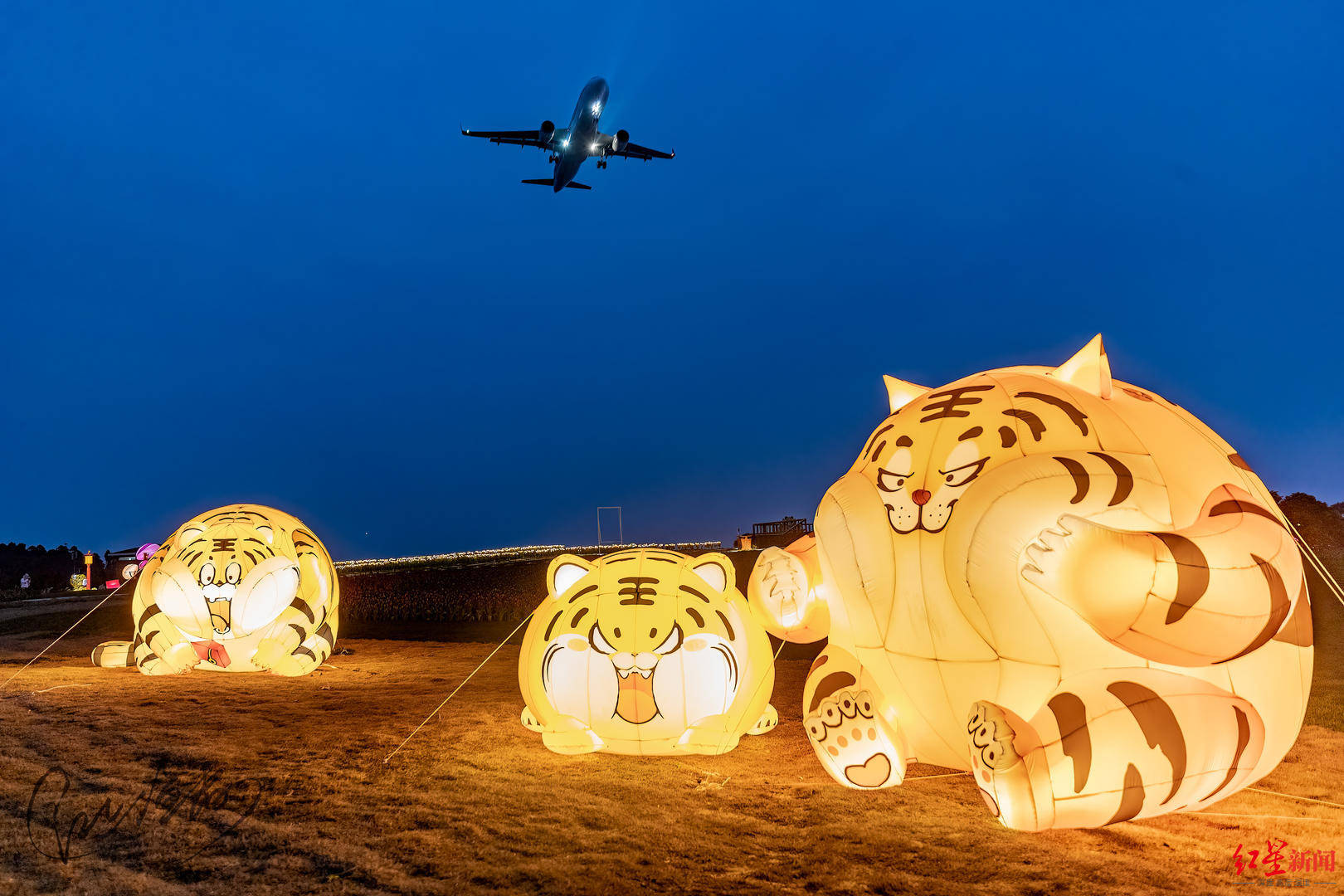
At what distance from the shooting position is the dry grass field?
13.5 feet

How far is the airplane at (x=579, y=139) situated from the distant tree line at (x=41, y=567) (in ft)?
77.2

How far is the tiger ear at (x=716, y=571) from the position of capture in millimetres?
6395

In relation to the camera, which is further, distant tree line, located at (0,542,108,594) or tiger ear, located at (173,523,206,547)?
distant tree line, located at (0,542,108,594)

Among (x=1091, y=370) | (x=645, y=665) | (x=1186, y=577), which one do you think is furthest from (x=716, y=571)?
(x=1186, y=577)

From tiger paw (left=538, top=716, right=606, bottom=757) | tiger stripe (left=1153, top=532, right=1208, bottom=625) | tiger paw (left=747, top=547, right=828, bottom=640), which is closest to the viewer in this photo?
tiger stripe (left=1153, top=532, right=1208, bottom=625)

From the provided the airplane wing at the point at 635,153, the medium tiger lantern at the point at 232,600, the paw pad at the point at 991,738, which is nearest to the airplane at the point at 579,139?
the airplane wing at the point at 635,153

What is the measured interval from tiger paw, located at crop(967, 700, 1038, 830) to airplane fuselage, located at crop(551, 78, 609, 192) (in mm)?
28704

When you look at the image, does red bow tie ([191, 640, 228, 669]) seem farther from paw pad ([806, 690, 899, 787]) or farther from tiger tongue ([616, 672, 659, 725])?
paw pad ([806, 690, 899, 787])

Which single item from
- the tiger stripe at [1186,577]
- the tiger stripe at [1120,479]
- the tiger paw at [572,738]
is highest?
the tiger stripe at [1120,479]

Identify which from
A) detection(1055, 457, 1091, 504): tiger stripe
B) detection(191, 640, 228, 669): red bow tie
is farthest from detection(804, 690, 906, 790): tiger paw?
detection(191, 640, 228, 669): red bow tie

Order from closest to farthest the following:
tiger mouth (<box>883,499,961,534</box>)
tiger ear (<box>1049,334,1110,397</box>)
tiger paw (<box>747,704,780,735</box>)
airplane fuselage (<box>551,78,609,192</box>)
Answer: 1. tiger mouth (<box>883,499,961,534</box>)
2. tiger ear (<box>1049,334,1110,397</box>)
3. tiger paw (<box>747,704,780,735</box>)
4. airplane fuselage (<box>551,78,609,192</box>)

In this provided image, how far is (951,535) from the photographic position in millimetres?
4457

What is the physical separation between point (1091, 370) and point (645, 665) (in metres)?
3.64

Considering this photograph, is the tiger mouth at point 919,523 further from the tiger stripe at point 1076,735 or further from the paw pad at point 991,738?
the tiger stripe at point 1076,735
